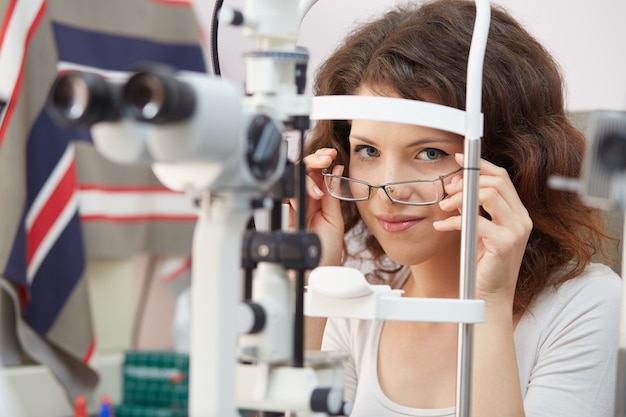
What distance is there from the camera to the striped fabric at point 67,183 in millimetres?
1900

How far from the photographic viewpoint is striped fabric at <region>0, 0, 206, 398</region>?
74.8 inches

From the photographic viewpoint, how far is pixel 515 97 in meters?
1.43

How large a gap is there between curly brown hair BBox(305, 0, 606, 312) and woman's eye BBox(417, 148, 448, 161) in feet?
0.26

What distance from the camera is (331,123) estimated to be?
1591mm

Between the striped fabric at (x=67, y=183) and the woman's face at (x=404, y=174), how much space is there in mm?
841

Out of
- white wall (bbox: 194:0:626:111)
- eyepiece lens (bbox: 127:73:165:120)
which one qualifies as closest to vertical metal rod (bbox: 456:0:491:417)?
eyepiece lens (bbox: 127:73:165:120)

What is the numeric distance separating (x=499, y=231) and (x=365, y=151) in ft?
1.01

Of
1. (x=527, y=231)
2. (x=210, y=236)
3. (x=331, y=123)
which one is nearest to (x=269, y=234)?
(x=210, y=236)

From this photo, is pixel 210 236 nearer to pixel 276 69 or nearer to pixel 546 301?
pixel 276 69

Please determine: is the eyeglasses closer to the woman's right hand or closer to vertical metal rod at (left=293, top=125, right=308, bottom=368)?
the woman's right hand

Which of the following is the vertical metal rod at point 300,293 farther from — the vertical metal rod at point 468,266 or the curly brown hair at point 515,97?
the curly brown hair at point 515,97

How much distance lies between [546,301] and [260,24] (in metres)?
0.86

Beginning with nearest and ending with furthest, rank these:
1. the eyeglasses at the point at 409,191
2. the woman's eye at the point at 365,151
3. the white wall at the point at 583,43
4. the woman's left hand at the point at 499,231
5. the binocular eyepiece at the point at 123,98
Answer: the binocular eyepiece at the point at 123,98 → the woman's left hand at the point at 499,231 → the eyeglasses at the point at 409,191 → the woman's eye at the point at 365,151 → the white wall at the point at 583,43

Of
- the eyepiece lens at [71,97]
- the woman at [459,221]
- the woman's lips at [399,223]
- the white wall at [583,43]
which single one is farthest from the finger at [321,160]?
the eyepiece lens at [71,97]
